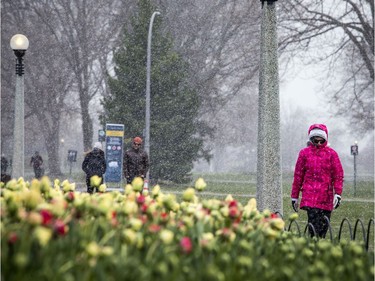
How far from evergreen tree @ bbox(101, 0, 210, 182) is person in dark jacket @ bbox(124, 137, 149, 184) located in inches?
669

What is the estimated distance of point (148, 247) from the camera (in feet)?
11.5

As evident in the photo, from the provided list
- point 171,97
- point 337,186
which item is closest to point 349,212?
point 337,186

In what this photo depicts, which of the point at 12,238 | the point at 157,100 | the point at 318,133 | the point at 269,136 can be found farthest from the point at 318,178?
the point at 157,100

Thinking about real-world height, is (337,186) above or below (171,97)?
below

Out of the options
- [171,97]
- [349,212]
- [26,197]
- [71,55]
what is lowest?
[349,212]

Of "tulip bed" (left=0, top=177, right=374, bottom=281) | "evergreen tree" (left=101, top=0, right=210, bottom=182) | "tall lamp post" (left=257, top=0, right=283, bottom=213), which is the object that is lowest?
"tulip bed" (left=0, top=177, right=374, bottom=281)

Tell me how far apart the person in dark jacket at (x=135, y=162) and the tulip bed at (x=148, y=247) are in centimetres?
1046

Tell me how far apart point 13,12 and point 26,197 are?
127 feet

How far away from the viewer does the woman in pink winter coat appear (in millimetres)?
8492

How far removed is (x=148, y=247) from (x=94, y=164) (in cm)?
A: 1336

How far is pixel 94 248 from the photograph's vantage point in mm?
2836

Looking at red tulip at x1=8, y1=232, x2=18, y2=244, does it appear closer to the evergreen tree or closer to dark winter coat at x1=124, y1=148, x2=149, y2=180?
dark winter coat at x1=124, y1=148, x2=149, y2=180

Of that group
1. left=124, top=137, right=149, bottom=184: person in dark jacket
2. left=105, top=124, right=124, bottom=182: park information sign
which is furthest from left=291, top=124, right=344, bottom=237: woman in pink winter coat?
left=105, top=124, right=124, bottom=182: park information sign

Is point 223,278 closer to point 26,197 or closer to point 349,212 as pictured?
point 26,197
